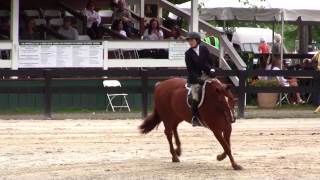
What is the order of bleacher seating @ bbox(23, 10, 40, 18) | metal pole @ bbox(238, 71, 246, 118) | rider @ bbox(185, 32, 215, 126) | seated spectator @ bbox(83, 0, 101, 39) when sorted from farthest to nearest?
bleacher seating @ bbox(23, 10, 40, 18) → seated spectator @ bbox(83, 0, 101, 39) → metal pole @ bbox(238, 71, 246, 118) → rider @ bbox(185, 32, 215, 126)

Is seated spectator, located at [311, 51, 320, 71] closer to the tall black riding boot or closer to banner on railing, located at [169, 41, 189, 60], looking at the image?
banner on railing, located at [169, 41, 189, 60]

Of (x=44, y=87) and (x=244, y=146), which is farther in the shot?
(x=44, y=87)

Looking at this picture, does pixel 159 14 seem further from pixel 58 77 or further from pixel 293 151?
pixel 293 151

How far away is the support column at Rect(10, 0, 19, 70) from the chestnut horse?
11473mm

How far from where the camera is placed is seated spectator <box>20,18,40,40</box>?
88.0ft

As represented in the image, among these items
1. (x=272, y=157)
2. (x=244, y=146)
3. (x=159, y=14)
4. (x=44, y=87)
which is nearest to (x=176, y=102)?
(x=272, y=157)

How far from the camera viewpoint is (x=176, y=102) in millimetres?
14117

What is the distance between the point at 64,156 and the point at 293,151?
4148 mm

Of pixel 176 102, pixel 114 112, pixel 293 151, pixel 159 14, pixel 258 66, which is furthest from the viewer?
pixel 159 14

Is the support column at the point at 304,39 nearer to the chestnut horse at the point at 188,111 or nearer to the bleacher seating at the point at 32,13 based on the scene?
the bleacher seating at the point at 32,13

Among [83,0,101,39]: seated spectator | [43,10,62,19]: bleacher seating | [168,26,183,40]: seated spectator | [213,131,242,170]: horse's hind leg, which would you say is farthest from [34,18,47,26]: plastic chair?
[213,131,242,170]: horse's hind leg

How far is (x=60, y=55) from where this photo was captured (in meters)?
26.0

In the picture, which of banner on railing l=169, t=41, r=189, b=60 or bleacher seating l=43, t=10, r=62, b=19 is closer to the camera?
banner on railing l=169, t=41, r=189, b=60

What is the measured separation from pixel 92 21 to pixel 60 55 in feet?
8.92
